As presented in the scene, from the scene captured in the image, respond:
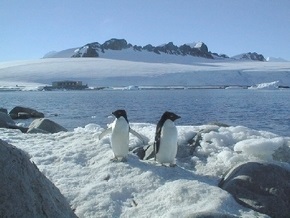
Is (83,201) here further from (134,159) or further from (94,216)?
(134,159)

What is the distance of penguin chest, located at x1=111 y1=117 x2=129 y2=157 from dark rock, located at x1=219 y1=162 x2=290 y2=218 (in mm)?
1771

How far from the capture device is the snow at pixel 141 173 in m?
5.04

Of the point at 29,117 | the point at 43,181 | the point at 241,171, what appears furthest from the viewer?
the point at 29,117

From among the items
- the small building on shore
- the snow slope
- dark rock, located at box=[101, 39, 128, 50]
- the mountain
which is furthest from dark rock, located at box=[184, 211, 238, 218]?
dark rock, located at box=[101, 39, 128, 50]

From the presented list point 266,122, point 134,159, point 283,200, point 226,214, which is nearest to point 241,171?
point 283,200

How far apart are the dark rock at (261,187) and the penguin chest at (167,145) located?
1.23 meters

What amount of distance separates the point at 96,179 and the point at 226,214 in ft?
7.00

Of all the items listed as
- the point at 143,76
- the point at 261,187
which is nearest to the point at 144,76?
the point at 143,76

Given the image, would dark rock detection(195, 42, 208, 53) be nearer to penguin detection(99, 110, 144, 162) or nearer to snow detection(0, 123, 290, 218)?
snow detection(0, 123, 290, 218)

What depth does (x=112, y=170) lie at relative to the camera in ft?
20.0

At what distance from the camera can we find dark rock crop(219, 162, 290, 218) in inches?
206

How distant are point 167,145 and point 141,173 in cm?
99

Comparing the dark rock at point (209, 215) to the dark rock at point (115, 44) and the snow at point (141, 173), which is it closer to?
the snow at point (141, 173)

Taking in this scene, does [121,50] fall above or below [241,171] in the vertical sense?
above
